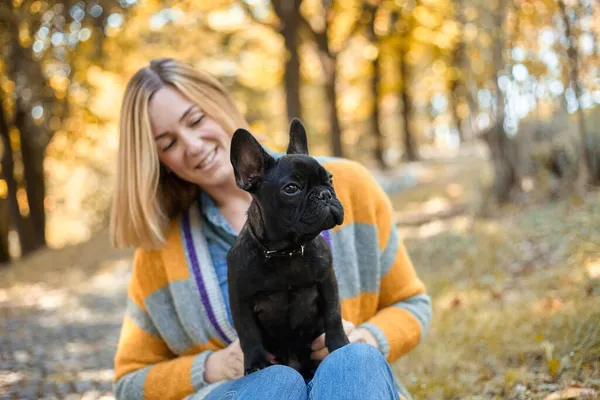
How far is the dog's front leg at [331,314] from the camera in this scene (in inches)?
84.4

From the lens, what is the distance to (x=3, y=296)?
→ 31.9 ft

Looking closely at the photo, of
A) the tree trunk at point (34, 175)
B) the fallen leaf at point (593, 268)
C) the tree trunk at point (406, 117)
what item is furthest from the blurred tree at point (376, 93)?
the fallen leaf at point (593, 268)

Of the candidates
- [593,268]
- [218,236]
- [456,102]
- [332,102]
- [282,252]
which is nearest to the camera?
[282,252]

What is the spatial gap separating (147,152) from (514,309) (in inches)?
123

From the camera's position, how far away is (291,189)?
1987 millimetres

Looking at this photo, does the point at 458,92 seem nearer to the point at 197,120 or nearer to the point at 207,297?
the point at 197,120

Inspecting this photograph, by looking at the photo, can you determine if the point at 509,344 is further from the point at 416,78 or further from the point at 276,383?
the point at 416,78

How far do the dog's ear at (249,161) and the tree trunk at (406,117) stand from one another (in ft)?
57.4

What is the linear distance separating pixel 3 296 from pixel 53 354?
182 inches

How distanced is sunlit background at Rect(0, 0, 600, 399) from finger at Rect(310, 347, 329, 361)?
51.1 inches

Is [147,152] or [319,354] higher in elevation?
[147,152]

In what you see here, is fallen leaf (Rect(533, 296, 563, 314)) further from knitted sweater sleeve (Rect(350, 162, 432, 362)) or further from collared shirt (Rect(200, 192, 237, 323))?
collared shirt (Rect(200, 192, 237, 323))

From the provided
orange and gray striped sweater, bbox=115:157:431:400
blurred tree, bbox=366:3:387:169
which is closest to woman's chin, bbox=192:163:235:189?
orange and gray striped sweater, bbox=115:157:431:400

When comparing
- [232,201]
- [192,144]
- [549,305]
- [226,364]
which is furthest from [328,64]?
[226,364]
